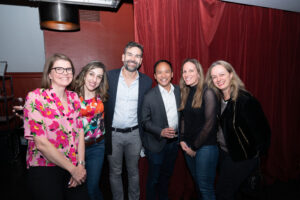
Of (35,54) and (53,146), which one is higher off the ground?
(35,54)

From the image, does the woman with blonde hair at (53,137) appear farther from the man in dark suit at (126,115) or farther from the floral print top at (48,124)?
the man in dark suit at (126,115)

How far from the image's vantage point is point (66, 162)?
121 centimetres

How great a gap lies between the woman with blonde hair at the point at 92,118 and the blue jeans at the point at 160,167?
0.51m

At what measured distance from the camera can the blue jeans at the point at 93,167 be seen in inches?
61.6

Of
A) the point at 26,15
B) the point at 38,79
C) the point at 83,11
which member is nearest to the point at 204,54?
the point at 83,11

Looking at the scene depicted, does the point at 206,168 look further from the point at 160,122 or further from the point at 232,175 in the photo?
the point at 160,122

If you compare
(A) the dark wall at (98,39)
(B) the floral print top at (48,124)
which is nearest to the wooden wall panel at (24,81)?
(A) the dark wall at (98,39)

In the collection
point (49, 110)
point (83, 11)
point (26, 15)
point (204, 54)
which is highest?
point (26, 15)

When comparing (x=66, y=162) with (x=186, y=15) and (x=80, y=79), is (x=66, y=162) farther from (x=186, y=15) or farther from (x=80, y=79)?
(x=186, y=15)

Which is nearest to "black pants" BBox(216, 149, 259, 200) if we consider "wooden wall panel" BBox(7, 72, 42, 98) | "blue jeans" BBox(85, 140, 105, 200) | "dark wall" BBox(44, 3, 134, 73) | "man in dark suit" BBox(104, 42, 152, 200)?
"man in dark suit" BBox(104, 42, 152, 200)

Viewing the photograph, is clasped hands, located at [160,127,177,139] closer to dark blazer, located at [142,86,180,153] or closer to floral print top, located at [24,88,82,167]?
dark blazer, located at [142,86,180,153]

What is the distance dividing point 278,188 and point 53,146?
9.94 feet

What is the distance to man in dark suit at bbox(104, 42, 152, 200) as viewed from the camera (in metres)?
1.71

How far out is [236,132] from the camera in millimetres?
1357
